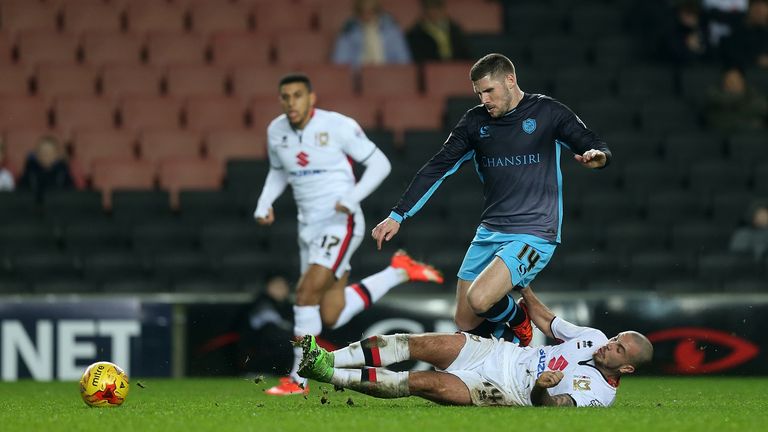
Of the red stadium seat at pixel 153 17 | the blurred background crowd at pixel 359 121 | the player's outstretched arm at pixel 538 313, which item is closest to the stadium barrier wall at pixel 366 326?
the blurred background crowd at pixel 359 121

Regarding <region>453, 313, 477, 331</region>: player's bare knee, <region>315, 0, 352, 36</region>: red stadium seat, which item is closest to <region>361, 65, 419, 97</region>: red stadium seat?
<region>315, 0, 352, 36</region>: red stadium seat

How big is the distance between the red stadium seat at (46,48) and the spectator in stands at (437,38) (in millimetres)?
3853

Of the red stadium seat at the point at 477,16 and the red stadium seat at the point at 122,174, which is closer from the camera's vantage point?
the red stadium seat at the point at 122,174

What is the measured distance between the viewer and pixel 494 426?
645 centimetres

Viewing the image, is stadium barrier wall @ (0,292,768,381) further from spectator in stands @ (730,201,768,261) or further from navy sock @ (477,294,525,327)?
navy sock @ (477,294,525,327)

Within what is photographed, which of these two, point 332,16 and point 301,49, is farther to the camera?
point 332,16

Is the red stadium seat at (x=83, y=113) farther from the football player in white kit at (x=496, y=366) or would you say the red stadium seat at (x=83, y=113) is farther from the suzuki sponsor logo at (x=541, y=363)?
the suzuki sponsor logo at (x=541, y=363)

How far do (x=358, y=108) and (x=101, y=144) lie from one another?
2.73 m

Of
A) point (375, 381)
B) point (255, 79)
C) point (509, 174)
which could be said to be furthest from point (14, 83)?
point (375, 381)

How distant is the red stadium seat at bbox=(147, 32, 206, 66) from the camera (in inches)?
601

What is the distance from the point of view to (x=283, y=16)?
15680 mm

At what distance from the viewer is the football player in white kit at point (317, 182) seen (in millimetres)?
9789

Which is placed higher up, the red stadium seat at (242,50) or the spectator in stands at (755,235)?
the red stadium seat at (242,50)

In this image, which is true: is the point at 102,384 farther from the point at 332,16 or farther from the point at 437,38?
the point at 332,16
